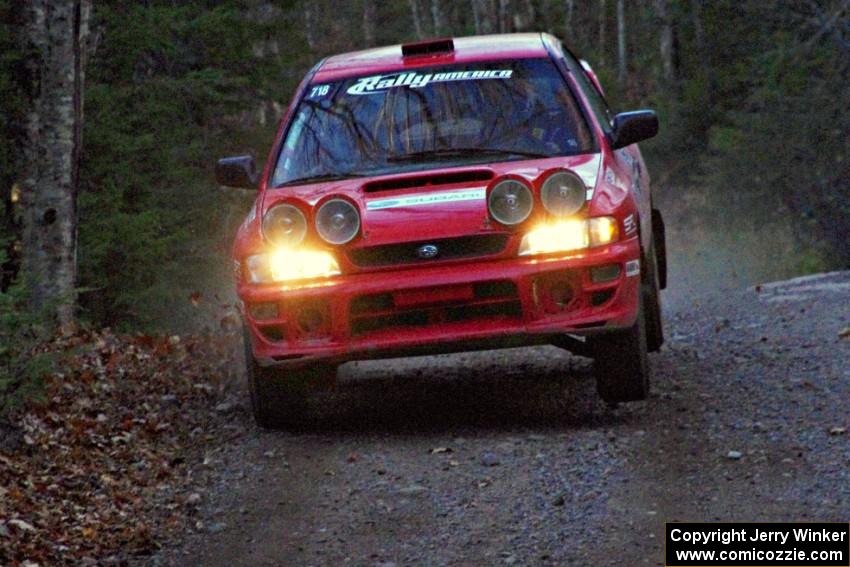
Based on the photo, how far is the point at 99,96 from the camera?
14.9 metres

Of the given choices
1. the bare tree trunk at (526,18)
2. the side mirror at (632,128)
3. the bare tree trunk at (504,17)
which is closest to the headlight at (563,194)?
the side mirror at (632,128)

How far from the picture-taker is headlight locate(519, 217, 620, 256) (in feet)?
25.9

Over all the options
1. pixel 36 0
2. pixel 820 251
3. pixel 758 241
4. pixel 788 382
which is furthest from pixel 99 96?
pixel 758 241

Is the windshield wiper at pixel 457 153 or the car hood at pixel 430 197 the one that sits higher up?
the windshield wiper at pixel 457 153

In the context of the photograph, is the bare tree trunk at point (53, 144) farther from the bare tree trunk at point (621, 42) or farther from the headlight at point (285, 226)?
the bare tree trunk at point (621, 42)

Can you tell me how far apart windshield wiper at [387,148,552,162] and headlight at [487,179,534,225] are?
541 mm

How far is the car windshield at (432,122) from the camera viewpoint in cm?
855

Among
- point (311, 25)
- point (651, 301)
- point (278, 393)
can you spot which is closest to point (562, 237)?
point (278, 393)

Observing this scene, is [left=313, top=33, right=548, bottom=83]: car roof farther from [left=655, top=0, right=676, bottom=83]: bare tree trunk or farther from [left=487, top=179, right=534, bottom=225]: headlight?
[left=655, top=0, right=676, bottom=83]: bare tree trunk

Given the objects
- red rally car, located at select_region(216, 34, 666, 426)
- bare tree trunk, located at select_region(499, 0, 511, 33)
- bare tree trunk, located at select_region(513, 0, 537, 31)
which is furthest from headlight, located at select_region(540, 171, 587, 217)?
bare tree trunk, located at select_region(499, 0, 511, 33)

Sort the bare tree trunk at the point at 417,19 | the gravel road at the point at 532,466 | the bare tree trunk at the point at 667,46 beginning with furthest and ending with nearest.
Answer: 1. the bare tree trunk at the point at 417,19
2. the bare tree trunk at the point at 667,46
3. the gravel road at the point at 532,466

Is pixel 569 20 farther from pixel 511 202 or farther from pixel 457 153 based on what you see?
pixel 511 202

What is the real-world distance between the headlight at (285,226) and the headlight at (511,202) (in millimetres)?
976

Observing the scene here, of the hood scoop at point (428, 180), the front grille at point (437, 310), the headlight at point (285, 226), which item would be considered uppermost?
the hood scoop at point (428, 180)
